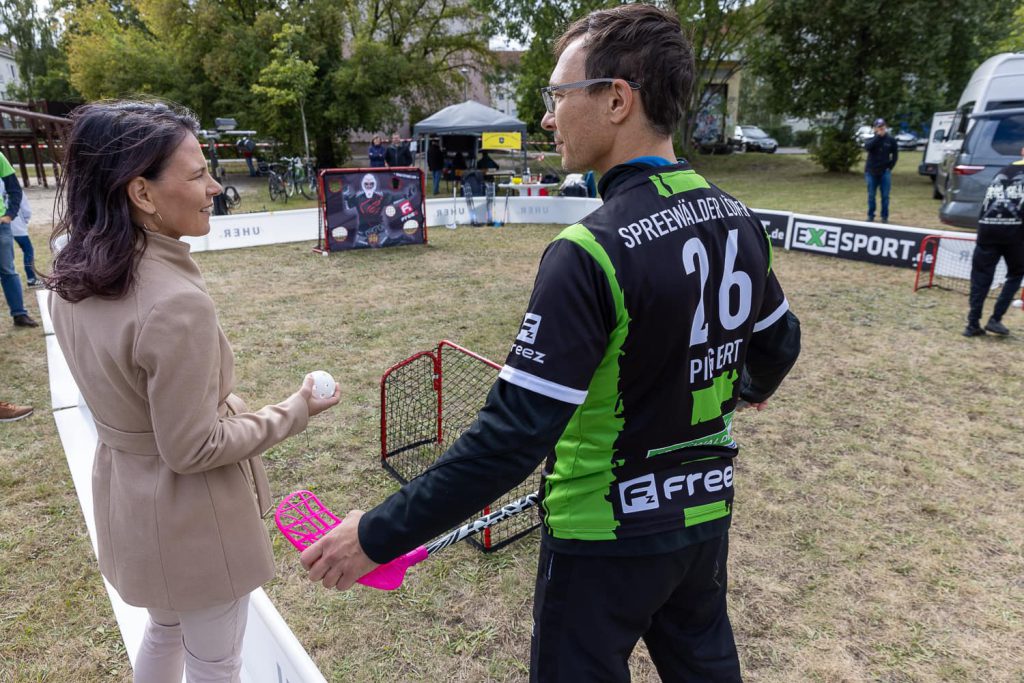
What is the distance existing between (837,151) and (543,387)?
2751 cm

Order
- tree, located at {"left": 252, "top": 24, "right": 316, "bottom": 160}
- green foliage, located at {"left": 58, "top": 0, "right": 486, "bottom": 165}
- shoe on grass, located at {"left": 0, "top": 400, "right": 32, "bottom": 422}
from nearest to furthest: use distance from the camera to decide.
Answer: shoe on grass, located at {"left": 0, "top": 400, "right": 32, "bottom": 422}, tree, located at {"left": 252, "top": 24, "right": 316, "bottom": 160}, green foliage, located at {"left": 58, "top": 0, "right": 486, "bottom": 165}

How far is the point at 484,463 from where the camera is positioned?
1.29 m

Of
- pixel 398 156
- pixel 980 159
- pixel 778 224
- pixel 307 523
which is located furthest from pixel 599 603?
pixel 398 156

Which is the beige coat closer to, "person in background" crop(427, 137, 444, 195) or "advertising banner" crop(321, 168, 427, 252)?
"advertising banner" crop(321, 168, 427, 252)

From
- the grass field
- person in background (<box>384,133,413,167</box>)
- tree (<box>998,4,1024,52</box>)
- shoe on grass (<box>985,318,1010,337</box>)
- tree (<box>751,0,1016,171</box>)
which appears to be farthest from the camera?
person in background (<box>384,133,413,167</box>)

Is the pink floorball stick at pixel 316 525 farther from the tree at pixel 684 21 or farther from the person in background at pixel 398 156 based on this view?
the tree at pixel 684 21

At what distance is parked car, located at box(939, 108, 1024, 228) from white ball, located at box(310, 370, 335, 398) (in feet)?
41.4

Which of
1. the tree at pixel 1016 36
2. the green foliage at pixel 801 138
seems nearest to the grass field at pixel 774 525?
the tree at pixel 1016 36

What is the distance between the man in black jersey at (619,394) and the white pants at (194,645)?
2.23ft

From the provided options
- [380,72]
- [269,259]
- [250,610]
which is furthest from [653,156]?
[380,72]

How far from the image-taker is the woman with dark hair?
1.51 m

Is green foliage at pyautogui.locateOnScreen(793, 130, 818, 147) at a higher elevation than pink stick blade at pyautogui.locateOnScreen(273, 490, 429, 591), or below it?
higher

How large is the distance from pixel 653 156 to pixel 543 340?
541 millimetres

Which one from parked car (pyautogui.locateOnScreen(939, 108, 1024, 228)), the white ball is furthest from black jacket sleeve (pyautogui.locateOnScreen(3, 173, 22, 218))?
parked car (pyautogui.locateOnScreen(939, 108, 1024, 228))
